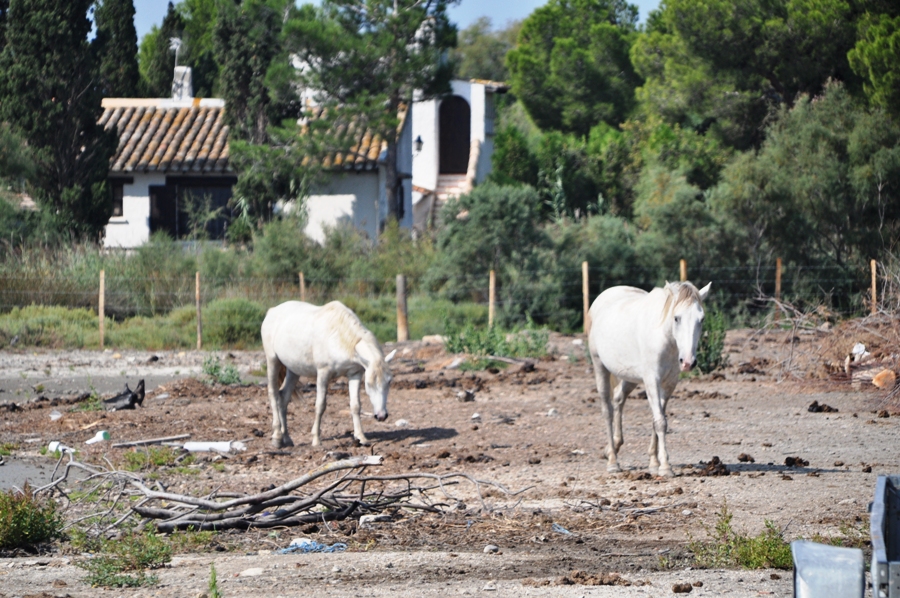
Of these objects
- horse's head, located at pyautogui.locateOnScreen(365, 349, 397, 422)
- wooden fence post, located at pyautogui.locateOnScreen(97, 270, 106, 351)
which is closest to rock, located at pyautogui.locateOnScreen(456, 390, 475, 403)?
horse's head, located at pyautogui.locateOnScreen(365, 349, 397, 422)

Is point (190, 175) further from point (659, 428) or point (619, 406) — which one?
point (659, 428)

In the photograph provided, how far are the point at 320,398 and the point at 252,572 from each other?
5.27m

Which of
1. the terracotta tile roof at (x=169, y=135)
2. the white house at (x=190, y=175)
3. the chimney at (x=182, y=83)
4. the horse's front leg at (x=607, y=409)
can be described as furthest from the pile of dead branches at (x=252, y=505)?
the chimney at (x=182, y=83)

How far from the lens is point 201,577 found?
6496 millimetres

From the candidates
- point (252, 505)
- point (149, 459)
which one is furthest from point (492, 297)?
point (252, 505)

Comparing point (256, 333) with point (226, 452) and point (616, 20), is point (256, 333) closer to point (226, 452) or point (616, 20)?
point (226, 452)

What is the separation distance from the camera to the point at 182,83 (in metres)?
→ 37.8

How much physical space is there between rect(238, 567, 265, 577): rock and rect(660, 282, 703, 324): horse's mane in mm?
4500

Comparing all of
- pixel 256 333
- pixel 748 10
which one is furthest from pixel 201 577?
pixel 748 10

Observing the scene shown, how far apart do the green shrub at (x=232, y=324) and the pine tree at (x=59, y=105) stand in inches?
289

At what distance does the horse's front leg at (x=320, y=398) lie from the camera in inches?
466

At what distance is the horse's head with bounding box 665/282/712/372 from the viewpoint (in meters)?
9.27

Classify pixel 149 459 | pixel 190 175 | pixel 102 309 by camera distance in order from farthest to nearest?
pixel 190 175 → pixel 102 309 → pixel 149 459

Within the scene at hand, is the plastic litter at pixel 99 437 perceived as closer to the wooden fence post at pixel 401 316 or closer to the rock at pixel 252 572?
the rock at pixel 252 572
